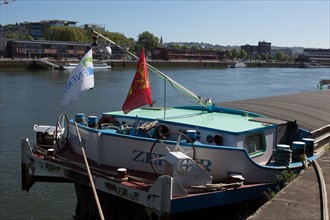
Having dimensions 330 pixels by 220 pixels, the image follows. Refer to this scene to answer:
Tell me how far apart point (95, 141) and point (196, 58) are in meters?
174

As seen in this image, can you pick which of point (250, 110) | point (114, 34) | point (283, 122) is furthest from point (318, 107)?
point (114, 34)

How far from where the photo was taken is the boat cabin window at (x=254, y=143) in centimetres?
998

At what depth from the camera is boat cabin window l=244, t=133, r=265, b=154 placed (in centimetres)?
998

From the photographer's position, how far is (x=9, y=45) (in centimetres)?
11762

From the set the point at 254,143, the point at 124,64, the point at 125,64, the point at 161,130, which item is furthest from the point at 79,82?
the point at 125,64

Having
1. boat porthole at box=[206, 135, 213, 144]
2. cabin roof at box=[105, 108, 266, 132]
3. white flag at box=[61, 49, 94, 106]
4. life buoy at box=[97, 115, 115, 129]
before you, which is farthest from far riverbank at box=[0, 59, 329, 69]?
boat porthole at box=[206, 135, 213, 144]

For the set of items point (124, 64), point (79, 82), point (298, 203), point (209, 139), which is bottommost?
point (298, 203)

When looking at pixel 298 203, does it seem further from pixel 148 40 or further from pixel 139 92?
pixel 148 40

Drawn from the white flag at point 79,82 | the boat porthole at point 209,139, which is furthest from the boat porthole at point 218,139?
the white flag at point 79,82

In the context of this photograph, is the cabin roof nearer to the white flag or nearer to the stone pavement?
the white flag

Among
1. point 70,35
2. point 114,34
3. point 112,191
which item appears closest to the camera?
point 112,191

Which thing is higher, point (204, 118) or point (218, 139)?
point (204, 118)

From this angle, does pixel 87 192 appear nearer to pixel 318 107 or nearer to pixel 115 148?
pixel 115 148

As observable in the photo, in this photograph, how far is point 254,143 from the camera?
1022cm
